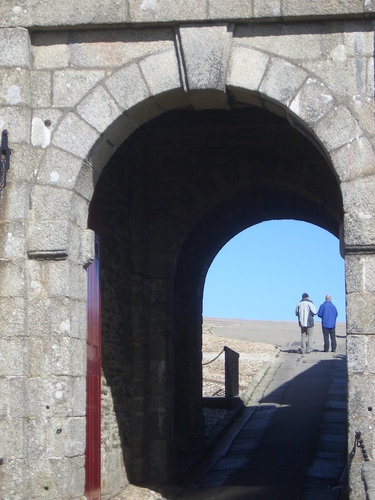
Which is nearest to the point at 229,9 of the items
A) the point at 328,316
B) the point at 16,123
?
the point at 16,123

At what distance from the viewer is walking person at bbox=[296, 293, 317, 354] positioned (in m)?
17.4

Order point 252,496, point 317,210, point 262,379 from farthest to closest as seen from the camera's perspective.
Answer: point 262,379 → point 317,210 → point 252,496

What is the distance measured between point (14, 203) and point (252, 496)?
3859 millimetres

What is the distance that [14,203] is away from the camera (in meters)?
6.26

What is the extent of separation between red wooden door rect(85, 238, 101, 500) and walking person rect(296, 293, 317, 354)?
32.8 feet

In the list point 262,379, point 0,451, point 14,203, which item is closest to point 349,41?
point 14,203

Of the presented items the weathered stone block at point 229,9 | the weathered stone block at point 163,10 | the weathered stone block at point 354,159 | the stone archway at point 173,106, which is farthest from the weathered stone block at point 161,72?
the weathered stone block at point 354,159

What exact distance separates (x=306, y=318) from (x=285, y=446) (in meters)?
6.65

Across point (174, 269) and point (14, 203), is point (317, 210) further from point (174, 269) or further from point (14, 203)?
point (14, 203)

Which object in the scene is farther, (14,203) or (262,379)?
(262,379)

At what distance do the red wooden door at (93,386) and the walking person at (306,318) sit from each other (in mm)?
9990

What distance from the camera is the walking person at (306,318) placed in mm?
17375

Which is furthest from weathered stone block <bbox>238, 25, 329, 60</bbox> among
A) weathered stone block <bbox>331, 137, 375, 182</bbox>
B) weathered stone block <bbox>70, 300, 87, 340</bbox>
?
weathered stone block <bbox>70, 300, 87, 340</bbox>

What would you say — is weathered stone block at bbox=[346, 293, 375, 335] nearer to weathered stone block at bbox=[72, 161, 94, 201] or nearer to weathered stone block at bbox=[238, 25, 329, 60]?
weathered stone block at bbox=[238, 25, 329, 60]
